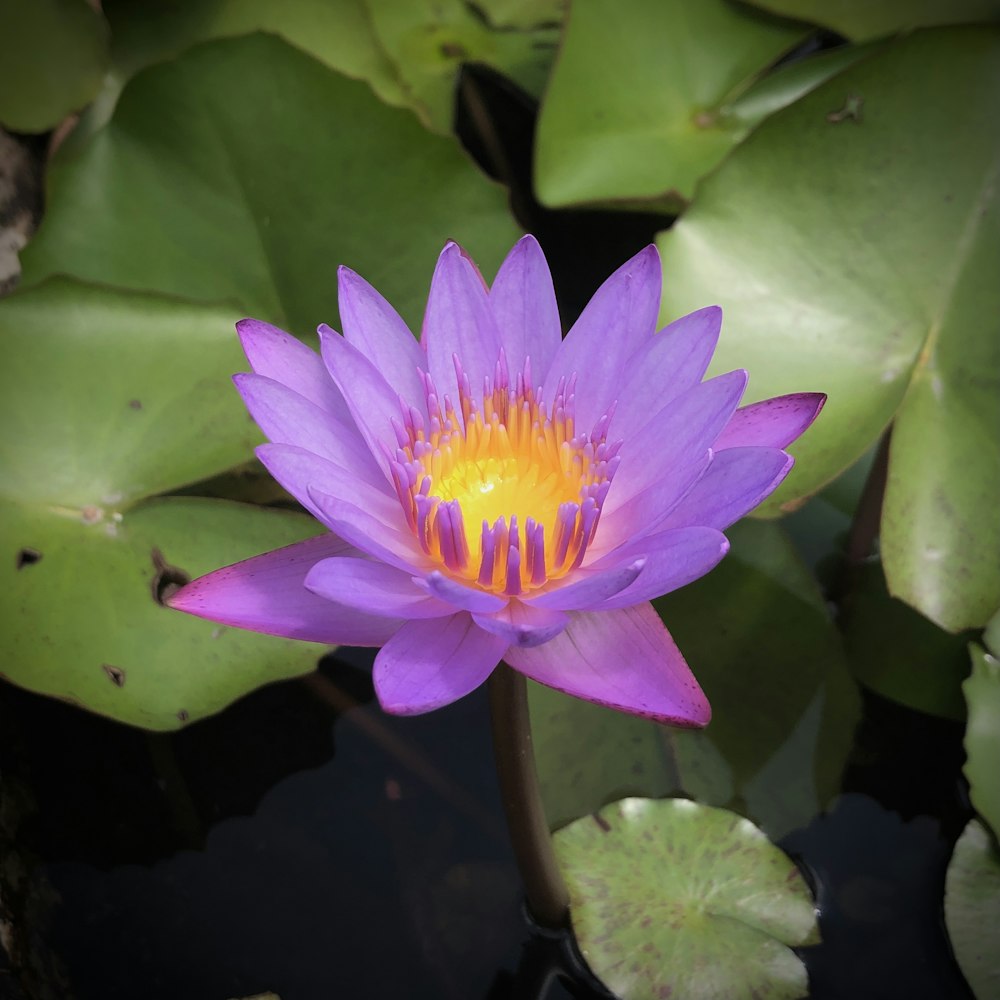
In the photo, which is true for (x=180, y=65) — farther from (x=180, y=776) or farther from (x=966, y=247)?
(x=966, y=247)

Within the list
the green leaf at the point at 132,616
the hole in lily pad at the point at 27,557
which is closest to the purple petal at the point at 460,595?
the green leaf at the point at 132,616

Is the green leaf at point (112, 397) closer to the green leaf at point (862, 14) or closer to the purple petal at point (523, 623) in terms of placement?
the purple petal at point (523, 623)

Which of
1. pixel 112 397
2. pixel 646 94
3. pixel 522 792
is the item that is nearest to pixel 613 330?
pixel 522 792

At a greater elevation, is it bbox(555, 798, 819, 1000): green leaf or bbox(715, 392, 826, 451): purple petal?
bbox(715, 392, 826, 451): purple petal

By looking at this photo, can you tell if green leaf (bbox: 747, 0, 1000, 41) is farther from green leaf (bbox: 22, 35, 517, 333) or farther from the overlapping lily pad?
the overlapping lily pad

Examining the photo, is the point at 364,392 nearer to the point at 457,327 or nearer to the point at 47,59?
the point at 457,327

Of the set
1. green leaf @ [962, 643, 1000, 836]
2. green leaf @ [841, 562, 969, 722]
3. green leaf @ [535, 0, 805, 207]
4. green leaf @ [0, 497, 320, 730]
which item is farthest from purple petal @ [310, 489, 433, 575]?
green leaf @ [535, 0, 805, 207]
